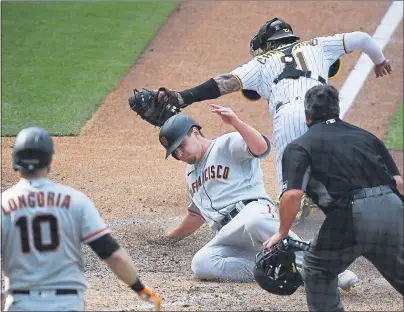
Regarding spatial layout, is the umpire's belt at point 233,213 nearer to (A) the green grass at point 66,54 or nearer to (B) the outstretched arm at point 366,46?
(B) the outstretched arm at point 366,46

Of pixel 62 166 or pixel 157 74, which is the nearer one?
pixel 62 166

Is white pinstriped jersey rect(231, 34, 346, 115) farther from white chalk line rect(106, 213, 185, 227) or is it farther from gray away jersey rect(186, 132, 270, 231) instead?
white chalk line rect(106, 213, 185, 227)

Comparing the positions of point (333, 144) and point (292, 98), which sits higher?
point (333, 144)

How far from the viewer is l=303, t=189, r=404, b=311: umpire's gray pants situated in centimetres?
493

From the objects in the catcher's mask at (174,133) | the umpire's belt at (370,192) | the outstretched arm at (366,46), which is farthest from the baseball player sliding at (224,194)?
the outstretched arm at (366,46)

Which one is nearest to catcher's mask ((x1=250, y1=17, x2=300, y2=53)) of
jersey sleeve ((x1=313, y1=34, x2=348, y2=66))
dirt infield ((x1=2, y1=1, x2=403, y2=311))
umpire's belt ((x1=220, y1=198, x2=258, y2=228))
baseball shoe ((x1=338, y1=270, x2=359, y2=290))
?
jersey sleeve ((x1=313, y1=34, x2=348, y2=66))

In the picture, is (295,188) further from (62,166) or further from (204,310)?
(62,166)

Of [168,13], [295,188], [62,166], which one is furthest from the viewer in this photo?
[168,13]

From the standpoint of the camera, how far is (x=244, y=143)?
614 centimetres

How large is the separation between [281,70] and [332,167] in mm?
2091

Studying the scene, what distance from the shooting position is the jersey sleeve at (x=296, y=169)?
4922 millimetres

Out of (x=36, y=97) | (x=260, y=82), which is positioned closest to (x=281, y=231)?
(x=260, y=82)

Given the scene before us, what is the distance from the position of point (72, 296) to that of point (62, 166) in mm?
4922

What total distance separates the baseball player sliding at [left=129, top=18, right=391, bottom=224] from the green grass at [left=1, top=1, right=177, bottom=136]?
3.65m
